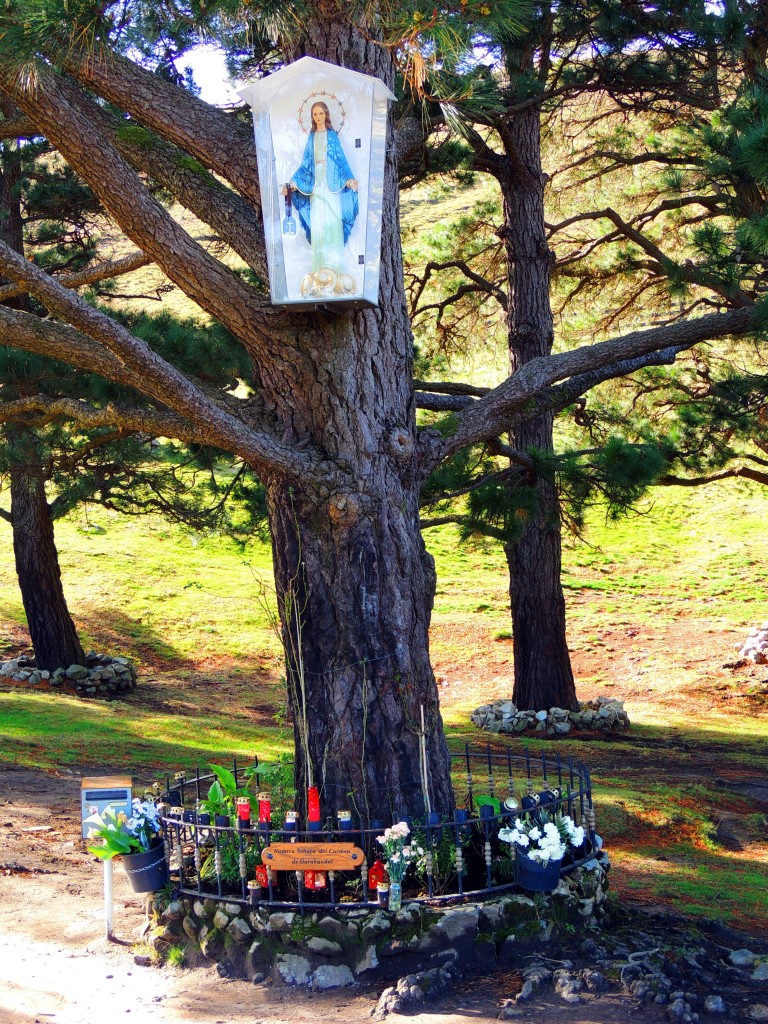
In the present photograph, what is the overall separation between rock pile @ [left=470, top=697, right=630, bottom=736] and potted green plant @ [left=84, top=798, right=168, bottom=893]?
7.26 metres

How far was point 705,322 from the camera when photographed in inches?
249

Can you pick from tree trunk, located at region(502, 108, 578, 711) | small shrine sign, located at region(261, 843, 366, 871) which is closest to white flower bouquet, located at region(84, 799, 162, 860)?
small shrine sign, located at region(261, 843, 366, 871)

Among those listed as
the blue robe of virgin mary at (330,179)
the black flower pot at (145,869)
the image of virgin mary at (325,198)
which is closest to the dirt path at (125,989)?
the black flower pot at (145,869)

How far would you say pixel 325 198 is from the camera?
207 inches

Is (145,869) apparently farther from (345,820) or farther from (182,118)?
(182,118)

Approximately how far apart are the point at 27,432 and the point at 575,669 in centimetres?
954

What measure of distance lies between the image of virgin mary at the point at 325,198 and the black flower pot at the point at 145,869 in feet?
9.73

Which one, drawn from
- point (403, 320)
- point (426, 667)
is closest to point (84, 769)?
point (426, 667)

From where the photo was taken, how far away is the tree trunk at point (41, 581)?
46.5 feet

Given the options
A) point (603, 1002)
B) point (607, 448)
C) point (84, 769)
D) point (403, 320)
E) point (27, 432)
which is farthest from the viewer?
point (27, 432)

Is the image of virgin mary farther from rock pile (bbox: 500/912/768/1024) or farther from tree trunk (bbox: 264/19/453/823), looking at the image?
rock pile (bbox: 500/912/768/1024)

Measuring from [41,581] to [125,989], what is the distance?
10.3 m

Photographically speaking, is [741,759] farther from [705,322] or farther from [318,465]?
[318,465]

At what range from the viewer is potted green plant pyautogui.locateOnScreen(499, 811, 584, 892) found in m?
4.89
